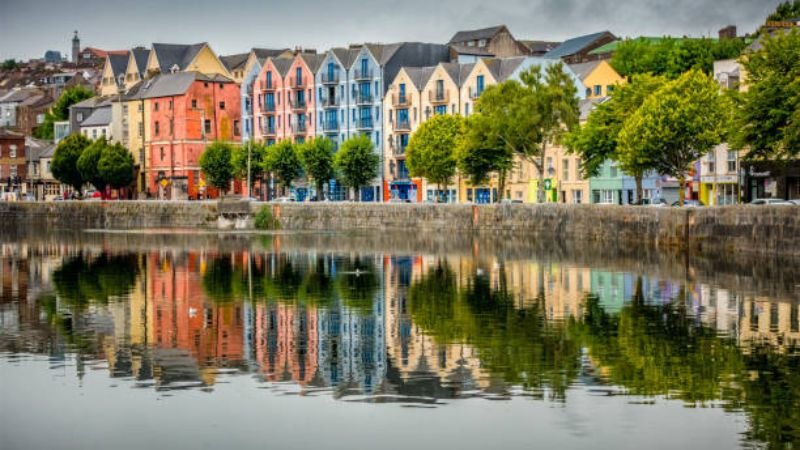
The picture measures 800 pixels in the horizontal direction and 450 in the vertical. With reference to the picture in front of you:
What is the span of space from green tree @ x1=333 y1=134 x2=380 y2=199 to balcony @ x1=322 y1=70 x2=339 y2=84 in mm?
14279

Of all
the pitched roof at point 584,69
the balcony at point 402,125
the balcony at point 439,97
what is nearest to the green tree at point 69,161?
the balcony at point 402,125

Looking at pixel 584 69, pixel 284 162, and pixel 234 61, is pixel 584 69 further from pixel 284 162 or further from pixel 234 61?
pixel 234 61

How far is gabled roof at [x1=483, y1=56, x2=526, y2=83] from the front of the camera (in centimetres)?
13826

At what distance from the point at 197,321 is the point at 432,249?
41.6 meters

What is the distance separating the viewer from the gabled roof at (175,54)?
600 ft

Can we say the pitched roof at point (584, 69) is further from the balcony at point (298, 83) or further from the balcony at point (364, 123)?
the balcony at point (298, 83)

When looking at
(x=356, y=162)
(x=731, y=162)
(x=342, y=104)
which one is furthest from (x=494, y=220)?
(x=342, y=104)

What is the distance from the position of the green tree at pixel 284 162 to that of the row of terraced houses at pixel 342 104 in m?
6.99

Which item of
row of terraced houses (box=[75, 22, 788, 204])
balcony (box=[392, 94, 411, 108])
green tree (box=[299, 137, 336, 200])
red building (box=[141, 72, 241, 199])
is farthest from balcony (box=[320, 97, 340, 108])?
red building (box=[141, 72, 241, 199])

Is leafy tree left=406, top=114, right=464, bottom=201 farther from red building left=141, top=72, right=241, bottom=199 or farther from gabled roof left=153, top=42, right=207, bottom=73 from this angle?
gabled roof left=153, top=42, right=207, bottom=73

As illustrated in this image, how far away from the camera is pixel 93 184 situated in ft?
554

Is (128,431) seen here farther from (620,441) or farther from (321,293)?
(321,293)

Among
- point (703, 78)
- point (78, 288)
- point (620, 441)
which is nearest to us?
point (620, 441)

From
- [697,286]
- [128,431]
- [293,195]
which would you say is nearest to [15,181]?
[293,195]
